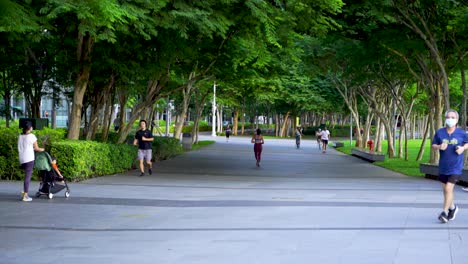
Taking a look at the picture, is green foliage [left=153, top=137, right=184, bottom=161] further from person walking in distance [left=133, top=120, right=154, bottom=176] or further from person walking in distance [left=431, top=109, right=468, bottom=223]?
person walking in distance [left=431, top=109, right=468, bottom=223]

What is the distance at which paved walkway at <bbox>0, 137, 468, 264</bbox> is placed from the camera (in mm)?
8273

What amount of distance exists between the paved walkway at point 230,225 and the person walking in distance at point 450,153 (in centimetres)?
47

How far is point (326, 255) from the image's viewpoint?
8.23m

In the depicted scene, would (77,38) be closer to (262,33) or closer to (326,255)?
(262,33)

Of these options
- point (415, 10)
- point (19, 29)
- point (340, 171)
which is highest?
point (415, 10)

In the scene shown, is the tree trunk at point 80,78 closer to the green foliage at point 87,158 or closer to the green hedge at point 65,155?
the green foliage at point 87,158

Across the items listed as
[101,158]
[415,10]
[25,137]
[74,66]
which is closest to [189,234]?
[25,137]

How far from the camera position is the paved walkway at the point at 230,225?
8273mm

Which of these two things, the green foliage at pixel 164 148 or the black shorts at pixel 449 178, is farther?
the green foliage at pixel 164 148

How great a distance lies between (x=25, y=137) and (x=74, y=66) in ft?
25.8

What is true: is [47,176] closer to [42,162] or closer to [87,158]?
[42,162]

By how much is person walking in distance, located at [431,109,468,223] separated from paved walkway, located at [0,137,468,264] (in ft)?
1.53

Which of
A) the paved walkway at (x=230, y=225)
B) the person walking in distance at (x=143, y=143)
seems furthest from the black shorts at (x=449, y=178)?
the person walking in distance at (x=143, y=143)

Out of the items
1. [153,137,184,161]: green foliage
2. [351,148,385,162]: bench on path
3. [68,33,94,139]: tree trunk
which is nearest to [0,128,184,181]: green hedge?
[68,33,94,139]: tree trunk
